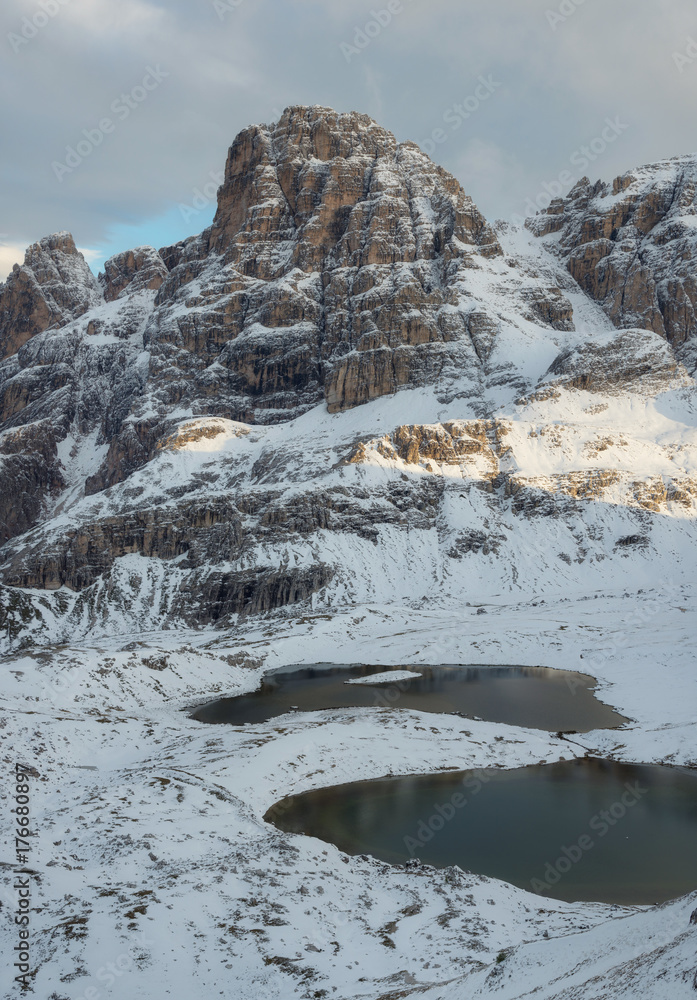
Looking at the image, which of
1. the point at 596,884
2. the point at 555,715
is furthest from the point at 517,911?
the point at 555,715

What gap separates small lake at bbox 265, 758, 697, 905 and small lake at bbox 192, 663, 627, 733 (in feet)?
56.4

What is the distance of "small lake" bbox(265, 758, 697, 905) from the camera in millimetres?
33656

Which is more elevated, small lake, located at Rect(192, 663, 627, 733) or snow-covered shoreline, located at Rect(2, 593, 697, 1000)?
snow-covered shoreline, located at Rect(2, 593, 697, 1000)

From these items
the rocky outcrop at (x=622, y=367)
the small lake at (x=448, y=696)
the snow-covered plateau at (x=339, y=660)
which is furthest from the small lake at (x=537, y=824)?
the rocky outcrop at (x=622, y=367)

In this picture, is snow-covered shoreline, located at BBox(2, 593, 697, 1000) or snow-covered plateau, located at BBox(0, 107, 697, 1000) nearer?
snow-covered shoreline, located at BBox(2, 593, 697, 1000)

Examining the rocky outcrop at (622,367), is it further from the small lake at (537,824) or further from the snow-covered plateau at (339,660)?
the small lake at (537,824)

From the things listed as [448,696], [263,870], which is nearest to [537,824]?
[263,870]

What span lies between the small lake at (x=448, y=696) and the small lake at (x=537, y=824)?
17.2 meters

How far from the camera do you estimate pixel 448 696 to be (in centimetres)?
7775

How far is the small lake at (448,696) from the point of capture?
68.0 metres

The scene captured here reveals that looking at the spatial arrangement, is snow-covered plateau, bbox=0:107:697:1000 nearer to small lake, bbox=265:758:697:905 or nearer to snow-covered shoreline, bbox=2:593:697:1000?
snow-covered shoreline, bbox=2:593:697:1000

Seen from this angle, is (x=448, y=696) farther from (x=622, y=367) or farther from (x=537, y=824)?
(x=622, y=367)

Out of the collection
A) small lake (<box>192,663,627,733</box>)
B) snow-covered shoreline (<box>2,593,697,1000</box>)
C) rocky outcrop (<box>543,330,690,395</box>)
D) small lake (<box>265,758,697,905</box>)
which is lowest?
small lake (<box>192,663,627,733</box>)

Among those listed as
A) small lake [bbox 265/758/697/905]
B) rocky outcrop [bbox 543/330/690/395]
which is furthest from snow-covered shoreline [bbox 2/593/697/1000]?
rocky outcrop [bbox 543/330/690/395]
